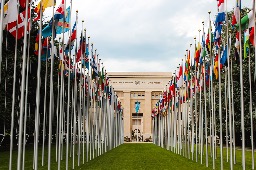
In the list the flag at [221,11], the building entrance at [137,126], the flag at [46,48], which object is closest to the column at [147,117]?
the building entrance at [137,126]

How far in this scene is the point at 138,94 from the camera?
108500 millimetres

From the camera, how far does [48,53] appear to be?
2214 centimetres

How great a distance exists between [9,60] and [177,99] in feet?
60.0

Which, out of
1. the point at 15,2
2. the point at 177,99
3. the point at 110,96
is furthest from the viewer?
the point at 110,96

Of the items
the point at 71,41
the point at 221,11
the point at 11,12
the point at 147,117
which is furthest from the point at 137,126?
the point at 11,12

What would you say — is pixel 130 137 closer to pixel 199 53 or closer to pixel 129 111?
pixel 129 111

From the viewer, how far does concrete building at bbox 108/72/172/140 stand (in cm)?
10650

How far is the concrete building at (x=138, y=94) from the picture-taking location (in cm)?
10650

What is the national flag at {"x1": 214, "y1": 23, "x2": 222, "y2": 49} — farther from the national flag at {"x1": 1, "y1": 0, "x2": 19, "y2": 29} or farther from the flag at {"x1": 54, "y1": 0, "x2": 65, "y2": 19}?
the national flag at {"x1": 1, "y1": 0, "x2": 19, "y2": 29}

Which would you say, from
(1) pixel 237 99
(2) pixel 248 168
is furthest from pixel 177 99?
(2) pixel 248 168

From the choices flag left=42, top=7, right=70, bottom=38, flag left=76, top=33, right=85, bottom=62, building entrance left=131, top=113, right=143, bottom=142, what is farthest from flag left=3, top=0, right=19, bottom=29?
building entrance left=131, top=113, right=143, bottom=142

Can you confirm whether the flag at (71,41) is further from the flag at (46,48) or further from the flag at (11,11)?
the flag at (11,11)

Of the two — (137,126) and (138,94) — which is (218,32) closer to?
(138,94)

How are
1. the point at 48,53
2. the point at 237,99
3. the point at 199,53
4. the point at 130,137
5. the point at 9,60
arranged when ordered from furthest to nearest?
the point at 130,137 → the point at 237,99 → the point at 9,60 → the point at 199,53 → the point at 48,53
